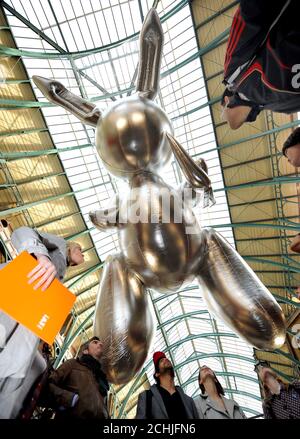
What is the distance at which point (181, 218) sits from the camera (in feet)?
8.68

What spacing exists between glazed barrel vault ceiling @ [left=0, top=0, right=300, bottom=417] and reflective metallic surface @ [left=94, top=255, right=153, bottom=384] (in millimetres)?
5242

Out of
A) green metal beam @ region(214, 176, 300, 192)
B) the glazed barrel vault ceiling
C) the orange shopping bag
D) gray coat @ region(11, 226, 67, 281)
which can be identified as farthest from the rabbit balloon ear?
green metal beam @ region(214, 176, 300, 192)

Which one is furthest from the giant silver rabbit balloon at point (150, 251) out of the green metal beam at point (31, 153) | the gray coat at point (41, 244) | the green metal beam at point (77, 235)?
the green metal beam at point (77, 235)

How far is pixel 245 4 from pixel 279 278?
14.1m

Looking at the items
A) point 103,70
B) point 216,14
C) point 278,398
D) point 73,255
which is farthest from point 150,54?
point 103,70

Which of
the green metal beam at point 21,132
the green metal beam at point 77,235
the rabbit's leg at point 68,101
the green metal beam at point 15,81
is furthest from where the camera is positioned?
the green metal beam at point 77,235

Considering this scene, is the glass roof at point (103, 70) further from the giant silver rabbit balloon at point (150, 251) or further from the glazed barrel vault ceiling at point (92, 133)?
the giant silver rabbit balloon at point (150, 251)

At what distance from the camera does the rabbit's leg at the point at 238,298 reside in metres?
2.52

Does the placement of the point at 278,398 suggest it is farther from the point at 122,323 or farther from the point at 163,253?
the point at 163,253

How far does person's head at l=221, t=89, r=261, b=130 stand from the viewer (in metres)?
1.59

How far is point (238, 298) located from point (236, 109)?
A: 1.72 metres

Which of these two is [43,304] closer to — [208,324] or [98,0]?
[98,0]

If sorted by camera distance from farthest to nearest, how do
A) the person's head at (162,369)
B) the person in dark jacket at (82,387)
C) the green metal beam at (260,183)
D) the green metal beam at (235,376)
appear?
the green metal beam at (235,376), the green metal beam at (260,183), the person's head at (162,369), the person in dark jacket at (82,387)

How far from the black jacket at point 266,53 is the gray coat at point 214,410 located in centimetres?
223
